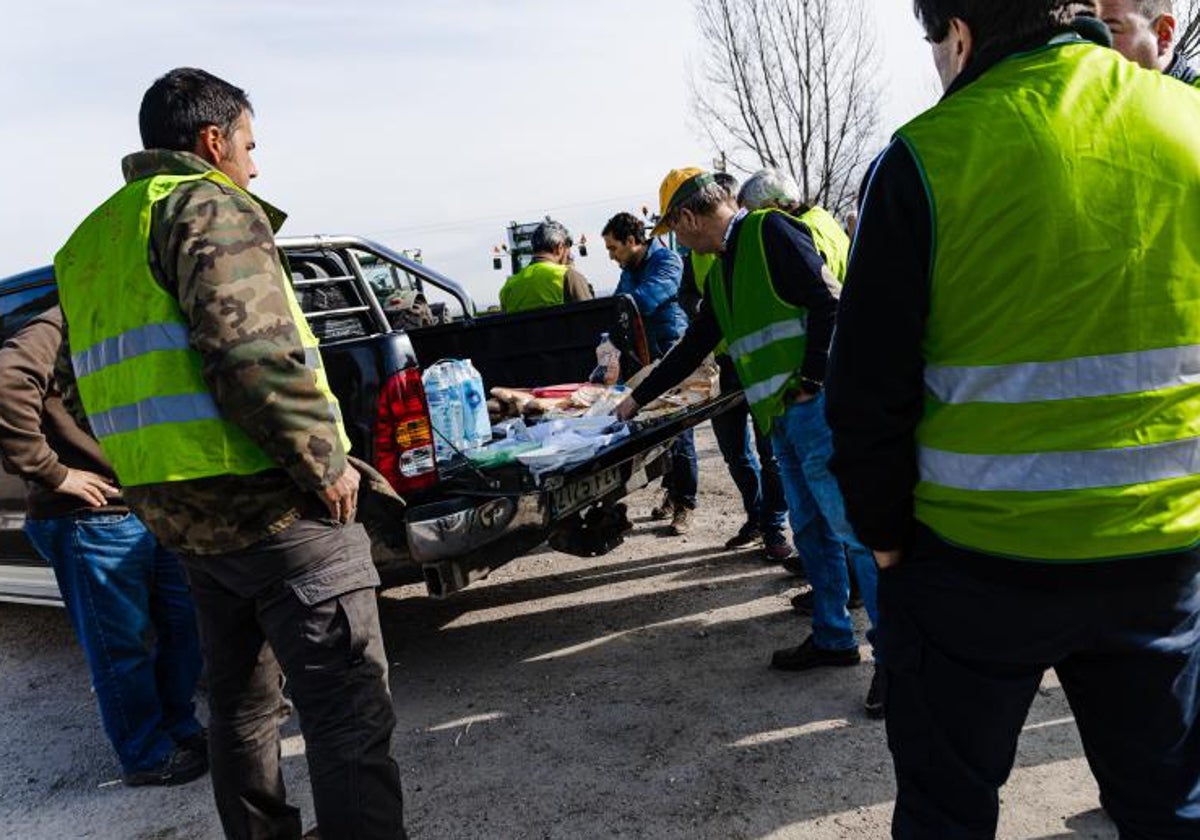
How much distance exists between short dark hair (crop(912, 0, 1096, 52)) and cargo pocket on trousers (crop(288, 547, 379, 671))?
5.71 ft

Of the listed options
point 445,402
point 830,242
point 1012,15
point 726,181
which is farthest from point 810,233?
point 1012,15

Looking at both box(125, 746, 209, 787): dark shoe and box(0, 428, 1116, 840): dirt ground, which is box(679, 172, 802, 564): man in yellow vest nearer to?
box(0, 428, 1116, 840): dirt ground

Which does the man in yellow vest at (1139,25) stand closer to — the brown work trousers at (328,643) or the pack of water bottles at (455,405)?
the brown work trousers at (328,643)

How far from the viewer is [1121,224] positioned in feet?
4.46

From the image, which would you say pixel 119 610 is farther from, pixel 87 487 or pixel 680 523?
pixel 680 523

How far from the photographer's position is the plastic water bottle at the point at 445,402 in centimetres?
392

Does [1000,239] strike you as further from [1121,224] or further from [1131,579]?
[1131,579]

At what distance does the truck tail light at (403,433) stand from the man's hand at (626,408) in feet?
2.81

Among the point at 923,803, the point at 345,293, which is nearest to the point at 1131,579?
the point at 923,803

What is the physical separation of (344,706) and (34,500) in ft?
5.85

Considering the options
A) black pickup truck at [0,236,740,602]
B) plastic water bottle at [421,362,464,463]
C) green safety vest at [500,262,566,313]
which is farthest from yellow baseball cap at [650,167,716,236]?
green safety vest at [500,262,566,313]

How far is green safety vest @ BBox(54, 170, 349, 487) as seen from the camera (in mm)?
2100

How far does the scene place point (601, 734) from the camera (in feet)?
10.7

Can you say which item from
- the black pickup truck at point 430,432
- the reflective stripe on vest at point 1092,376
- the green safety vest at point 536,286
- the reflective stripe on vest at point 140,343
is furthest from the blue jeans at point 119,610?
the green safety vest at point 536,286
